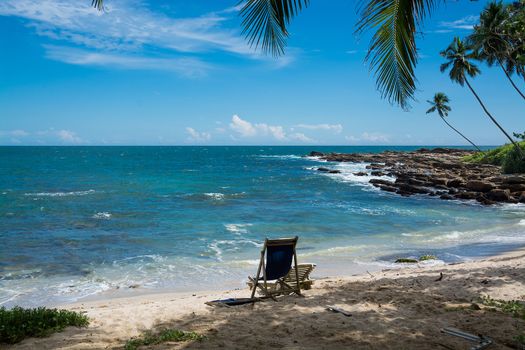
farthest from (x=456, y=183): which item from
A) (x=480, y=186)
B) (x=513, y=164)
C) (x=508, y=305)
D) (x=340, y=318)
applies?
(x=340, y=318)

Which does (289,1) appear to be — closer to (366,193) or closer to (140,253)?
(140,253)

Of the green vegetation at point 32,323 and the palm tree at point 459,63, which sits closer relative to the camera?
the green vegetation at point 32,323

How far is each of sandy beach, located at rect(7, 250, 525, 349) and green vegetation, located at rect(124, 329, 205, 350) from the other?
139 mm

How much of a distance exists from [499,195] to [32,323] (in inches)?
1057

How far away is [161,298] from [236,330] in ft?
12.7

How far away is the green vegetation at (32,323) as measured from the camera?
5.18 m

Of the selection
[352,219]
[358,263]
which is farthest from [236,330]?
[352,219]

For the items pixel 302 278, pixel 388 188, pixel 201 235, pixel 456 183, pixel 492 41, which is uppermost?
pixel 492 41

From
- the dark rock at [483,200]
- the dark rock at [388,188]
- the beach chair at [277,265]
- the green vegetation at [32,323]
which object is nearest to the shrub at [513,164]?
the dark rock at [483,200]

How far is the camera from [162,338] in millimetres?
5199

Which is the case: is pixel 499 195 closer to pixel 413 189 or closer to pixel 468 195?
pixel 468 195

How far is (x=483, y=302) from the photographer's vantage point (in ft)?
22.3

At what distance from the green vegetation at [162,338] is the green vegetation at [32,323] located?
1159 millimetres

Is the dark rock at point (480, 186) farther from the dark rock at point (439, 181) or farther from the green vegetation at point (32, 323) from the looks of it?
the green vegetation at point (32, 323)
